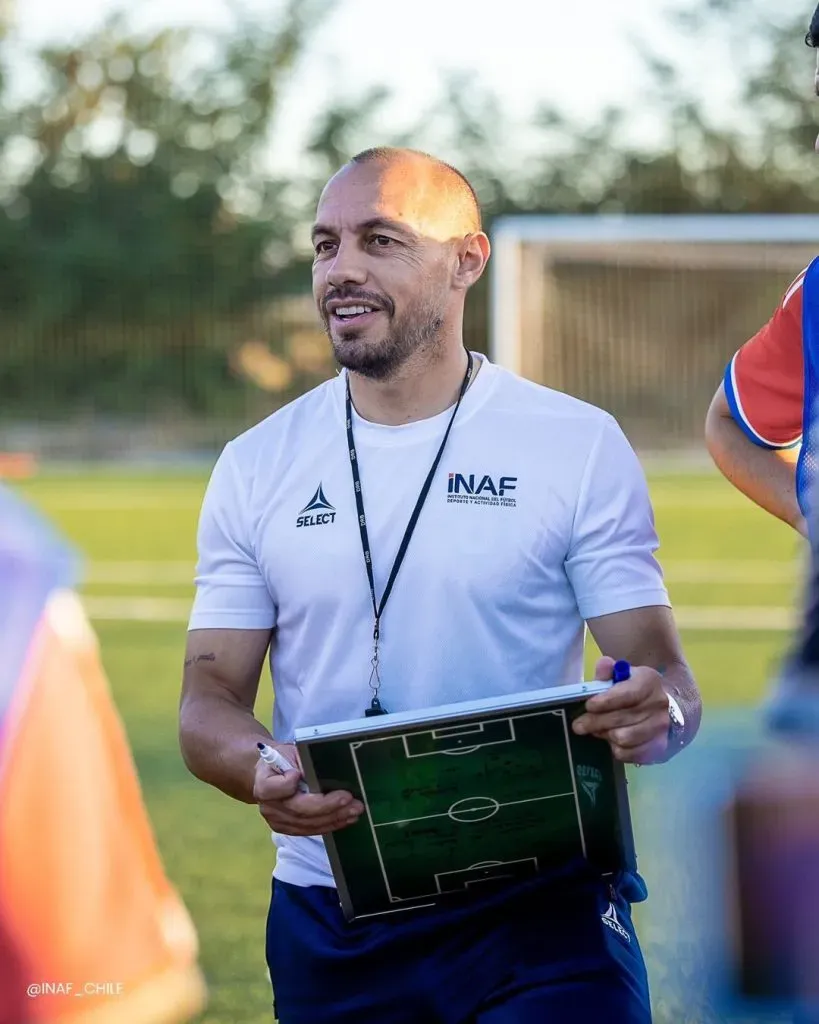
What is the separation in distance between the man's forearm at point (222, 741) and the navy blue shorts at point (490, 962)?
27 cm

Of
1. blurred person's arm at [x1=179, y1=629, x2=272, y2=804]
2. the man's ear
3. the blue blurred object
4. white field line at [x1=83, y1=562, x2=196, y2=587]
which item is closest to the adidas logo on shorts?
blurred person's arm at [x1=179, y1=629, x2=272, y2=804]

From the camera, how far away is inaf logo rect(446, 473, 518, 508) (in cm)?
275

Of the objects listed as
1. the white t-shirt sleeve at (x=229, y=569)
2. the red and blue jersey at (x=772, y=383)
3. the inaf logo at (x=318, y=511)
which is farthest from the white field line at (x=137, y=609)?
the red and blue jersey at (x=772, y=383)

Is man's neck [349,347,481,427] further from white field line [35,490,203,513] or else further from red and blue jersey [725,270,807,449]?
white field line [35,490,203,513]

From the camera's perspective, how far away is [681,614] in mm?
12609

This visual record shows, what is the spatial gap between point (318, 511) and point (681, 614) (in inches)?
397

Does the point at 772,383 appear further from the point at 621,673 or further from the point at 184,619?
the point at 184,619

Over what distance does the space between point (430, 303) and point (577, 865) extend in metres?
1.00

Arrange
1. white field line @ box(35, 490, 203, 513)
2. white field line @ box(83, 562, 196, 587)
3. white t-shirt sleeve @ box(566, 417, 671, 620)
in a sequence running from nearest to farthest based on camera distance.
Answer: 1. white t-shirt sleeve @ box(566, 417, 671, 620)
2. white field line @ box(83, 562, 196, 587)
3. white field line @ box(35, 490, 203, 513)

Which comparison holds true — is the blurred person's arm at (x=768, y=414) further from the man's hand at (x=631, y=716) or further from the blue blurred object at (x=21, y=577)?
the blue blurred object at (x=21, y=577)

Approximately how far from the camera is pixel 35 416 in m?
30.1

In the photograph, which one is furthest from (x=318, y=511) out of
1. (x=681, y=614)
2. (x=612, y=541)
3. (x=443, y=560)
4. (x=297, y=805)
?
(x=681, y=614)

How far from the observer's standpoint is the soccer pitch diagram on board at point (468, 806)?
2299mm

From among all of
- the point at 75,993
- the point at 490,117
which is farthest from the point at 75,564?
the point at 490,117
